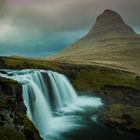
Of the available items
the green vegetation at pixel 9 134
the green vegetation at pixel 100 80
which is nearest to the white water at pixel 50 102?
the green vegetation at pixel 100 80

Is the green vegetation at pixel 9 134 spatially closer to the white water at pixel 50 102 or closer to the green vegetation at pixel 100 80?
the white water at pixel 50 102

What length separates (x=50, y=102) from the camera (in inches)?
3285

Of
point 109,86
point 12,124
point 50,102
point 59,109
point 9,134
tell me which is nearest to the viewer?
point 9,134

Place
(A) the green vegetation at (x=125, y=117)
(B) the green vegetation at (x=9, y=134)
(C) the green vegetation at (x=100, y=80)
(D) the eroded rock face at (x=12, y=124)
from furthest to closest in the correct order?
(C) the green vegetation at (x=100, y=80) → (A) the green vegetation at (x=125, y=117) → (D) the eroded rock face at (x=12, y=124) → (B) the green vegetation at (x=9, y=134)

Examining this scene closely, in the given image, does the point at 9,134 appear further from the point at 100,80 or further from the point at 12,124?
the point at 100,80

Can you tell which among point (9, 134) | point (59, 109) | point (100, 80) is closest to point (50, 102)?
point (59, 109)

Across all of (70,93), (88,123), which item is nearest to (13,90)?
(88,123)

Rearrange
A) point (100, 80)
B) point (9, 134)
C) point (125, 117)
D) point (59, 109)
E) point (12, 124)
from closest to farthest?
point (9, 134) → point (12, 124) → point (125, 117) → point (59, 109) → point (100, 80)

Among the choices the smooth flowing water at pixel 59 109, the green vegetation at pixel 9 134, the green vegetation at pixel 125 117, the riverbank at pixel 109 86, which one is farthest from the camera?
the riverbank at pixel 109 86

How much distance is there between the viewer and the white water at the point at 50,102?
214 ft

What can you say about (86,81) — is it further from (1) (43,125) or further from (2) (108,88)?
(1) (43,125)

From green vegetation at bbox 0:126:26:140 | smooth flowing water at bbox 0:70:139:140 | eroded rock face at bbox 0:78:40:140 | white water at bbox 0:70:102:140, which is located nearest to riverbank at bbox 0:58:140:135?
smooth flowing water at bbox 0:70:139:140

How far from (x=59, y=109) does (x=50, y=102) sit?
11.5 ft

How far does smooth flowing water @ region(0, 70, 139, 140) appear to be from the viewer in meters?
63.5
